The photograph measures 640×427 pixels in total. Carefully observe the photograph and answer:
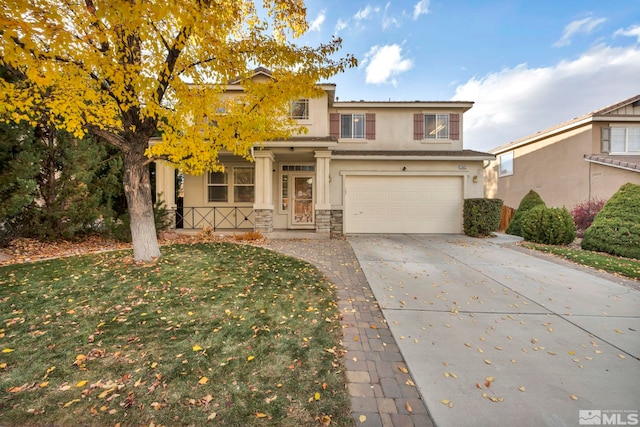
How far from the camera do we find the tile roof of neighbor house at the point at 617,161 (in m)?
11.2

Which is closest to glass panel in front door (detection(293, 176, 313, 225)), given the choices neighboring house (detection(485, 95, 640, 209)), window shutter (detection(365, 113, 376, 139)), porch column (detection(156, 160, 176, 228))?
window shutter (detection(365, 113, 376, 139))

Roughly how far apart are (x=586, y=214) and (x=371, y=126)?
987 cm

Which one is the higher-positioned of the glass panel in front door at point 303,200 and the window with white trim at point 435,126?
the window with white trim at point 435,126

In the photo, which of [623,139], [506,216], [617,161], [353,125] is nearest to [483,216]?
[506,216]

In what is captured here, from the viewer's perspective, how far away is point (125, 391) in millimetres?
2096

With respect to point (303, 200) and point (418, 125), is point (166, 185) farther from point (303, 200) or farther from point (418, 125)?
point (418, 125)

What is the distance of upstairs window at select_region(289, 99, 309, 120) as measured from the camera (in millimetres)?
10430

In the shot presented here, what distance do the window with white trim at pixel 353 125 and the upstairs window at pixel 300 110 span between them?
7.12ft

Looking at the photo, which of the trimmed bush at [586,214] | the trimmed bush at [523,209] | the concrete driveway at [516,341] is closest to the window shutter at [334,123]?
the concrete driveway at [516,341]

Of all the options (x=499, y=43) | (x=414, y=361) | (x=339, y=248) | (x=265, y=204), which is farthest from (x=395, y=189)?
(x=414, y=361)

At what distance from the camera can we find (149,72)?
487 centimetres

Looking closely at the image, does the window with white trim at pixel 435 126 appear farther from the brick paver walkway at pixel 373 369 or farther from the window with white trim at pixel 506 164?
the brick paver walkway at pixel 373 369

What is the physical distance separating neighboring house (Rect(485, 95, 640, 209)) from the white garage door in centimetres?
710

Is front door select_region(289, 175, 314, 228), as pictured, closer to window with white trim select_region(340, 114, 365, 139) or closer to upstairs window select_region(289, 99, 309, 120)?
upstairs window select_region(289, 99, 309, 120)
